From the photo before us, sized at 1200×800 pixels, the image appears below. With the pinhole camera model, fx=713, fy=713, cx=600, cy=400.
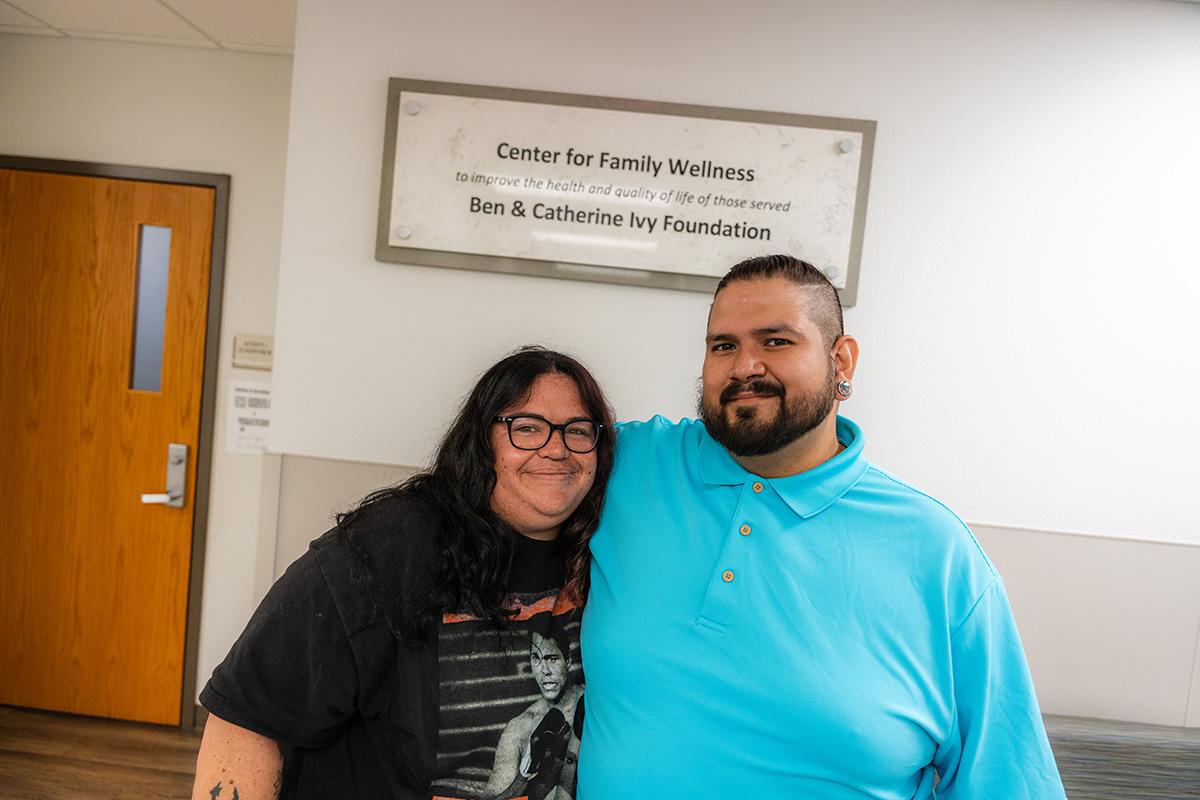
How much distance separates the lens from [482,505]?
4.05ft

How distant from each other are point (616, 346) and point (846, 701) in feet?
3.54

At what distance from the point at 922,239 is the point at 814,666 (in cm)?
126

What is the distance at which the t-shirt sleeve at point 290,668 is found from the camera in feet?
3.47

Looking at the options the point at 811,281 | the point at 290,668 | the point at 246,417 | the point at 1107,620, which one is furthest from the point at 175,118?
the point at 1107,620

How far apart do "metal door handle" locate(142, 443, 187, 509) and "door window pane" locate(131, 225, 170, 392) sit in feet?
0.86

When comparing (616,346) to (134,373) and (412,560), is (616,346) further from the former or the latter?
(134,373)

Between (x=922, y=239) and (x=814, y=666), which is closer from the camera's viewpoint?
(x=814, y=666)

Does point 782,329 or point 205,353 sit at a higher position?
point 782,329

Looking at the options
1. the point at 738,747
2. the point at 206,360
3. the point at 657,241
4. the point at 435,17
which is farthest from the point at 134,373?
the point at 738,747

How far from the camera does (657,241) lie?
188cm

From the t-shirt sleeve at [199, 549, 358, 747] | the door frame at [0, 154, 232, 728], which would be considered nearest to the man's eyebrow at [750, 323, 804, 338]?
the t-shirt sleeve at [199, 549, 358, 747]

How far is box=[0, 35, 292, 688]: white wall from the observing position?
276 cm

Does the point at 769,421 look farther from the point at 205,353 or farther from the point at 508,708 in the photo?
the point at 205,353

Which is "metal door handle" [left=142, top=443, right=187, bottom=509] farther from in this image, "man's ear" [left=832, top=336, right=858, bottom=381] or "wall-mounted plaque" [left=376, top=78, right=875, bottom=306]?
"man's ear" [left=832, top=336, right=858, bottom=381]
